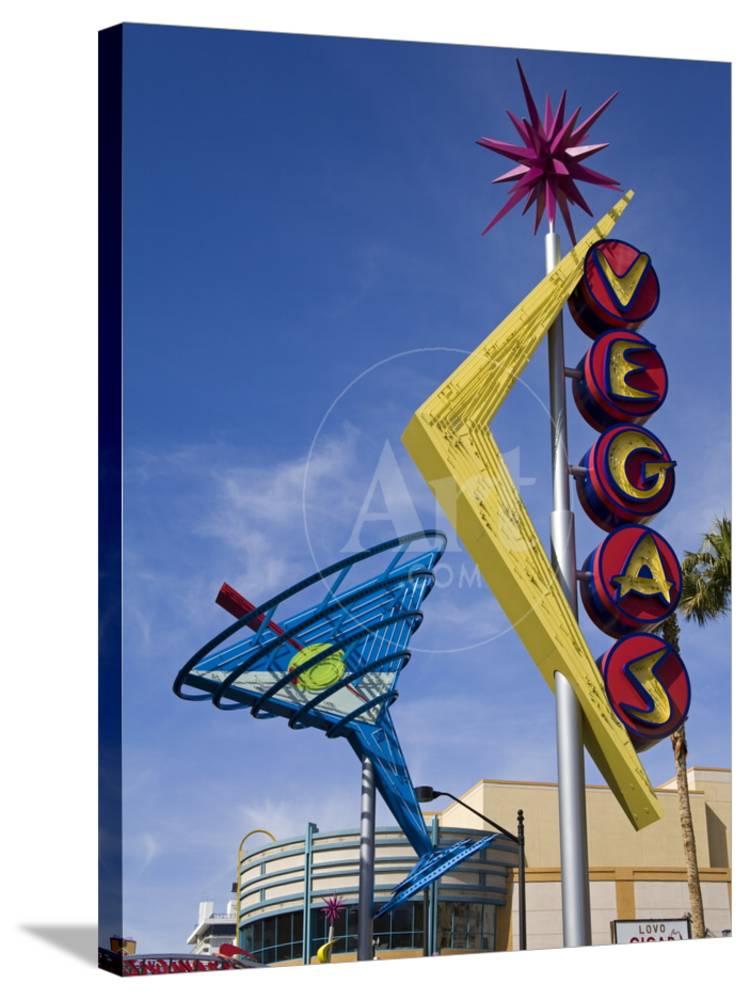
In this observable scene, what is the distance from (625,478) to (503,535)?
2220 mm

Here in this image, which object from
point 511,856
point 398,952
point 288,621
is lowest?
point 398,952

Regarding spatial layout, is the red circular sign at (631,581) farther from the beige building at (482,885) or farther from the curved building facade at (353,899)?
the curved building facade at (353,899)

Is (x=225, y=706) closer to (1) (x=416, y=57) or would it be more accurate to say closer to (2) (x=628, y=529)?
(2) (x=628, y=529)

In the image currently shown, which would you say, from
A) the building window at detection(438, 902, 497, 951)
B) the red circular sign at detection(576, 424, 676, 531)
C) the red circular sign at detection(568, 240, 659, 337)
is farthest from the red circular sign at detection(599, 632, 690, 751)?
the red circular sign at detection(568, 240, 659, 337)

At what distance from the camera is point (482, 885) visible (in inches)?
819

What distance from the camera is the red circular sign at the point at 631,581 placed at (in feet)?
63.8

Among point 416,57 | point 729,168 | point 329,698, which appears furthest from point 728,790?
point 416,57

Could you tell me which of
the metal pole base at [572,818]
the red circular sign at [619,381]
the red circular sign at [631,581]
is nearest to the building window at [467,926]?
the metal pole base at [572,818]

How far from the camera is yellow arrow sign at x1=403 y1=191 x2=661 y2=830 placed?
1875cm

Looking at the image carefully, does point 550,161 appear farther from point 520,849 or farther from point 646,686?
point 520,849

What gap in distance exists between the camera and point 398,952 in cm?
1914

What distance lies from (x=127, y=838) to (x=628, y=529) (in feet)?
24.9

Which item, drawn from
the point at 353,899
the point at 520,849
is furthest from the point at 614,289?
the point at 353,899

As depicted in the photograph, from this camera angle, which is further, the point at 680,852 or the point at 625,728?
the point at 680,852
